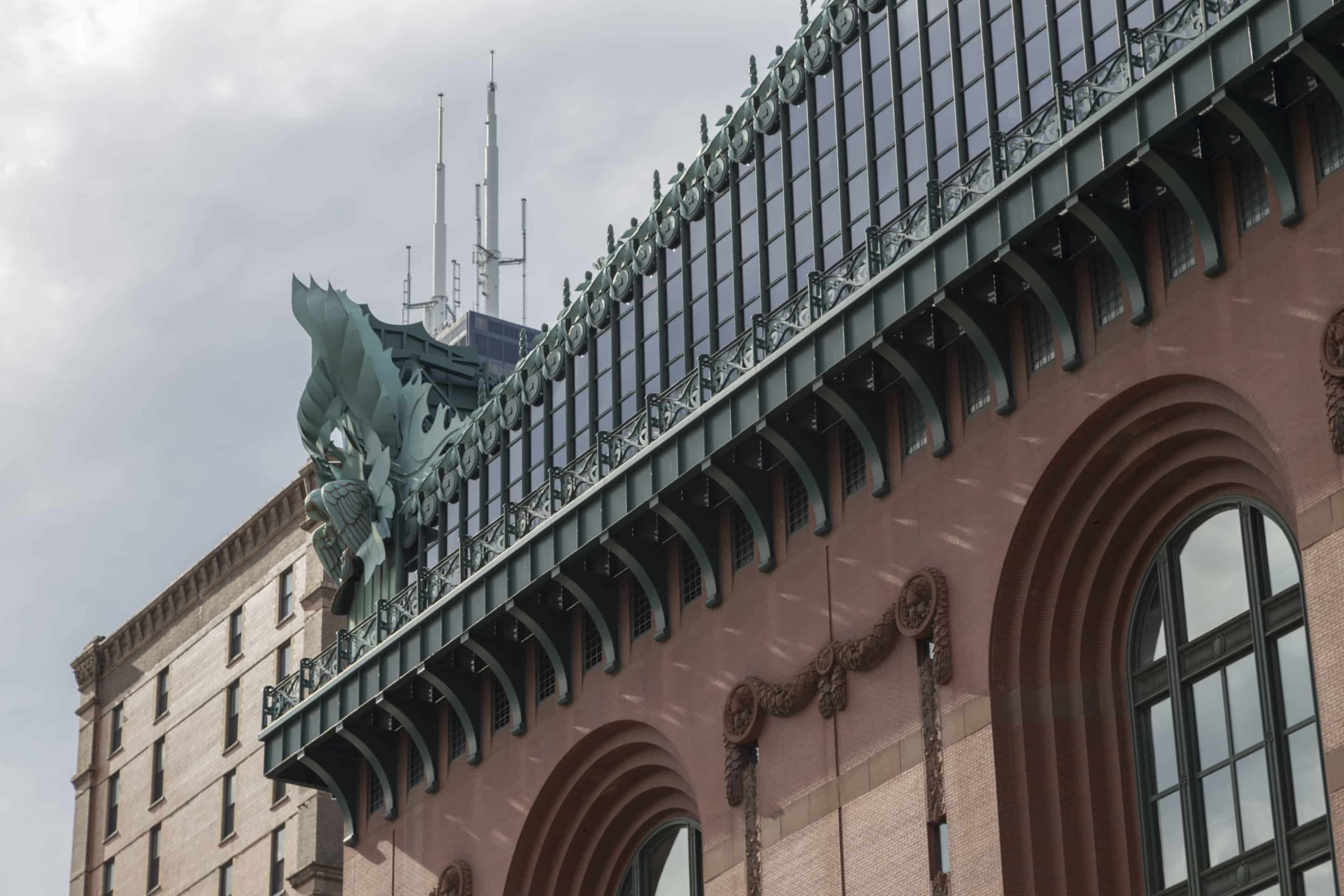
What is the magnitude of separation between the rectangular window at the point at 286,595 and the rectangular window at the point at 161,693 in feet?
24.1

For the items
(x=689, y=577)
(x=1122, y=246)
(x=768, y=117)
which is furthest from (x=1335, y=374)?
(x=768, y=117)

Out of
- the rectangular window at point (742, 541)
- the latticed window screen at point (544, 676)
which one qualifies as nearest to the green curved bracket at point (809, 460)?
the rectangular window at point (742, 541)

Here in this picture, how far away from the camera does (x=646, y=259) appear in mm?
47750

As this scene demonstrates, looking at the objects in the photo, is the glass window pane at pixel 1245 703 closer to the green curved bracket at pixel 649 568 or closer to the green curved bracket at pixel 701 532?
the green curved bracket at pixel 701 532

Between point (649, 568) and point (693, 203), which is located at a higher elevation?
point (693, 203)

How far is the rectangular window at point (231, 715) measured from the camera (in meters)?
70.1

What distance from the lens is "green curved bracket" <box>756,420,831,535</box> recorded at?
4125cm

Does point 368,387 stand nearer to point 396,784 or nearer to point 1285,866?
point 396,784

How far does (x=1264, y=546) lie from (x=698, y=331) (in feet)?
44.9

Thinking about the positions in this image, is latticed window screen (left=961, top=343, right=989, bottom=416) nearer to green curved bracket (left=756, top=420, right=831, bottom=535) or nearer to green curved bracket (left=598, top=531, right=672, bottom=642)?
green curved bracket (left=756, top=420, right=831, bottom=535)

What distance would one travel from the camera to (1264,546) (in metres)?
34.8

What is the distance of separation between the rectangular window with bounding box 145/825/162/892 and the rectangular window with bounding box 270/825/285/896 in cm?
795

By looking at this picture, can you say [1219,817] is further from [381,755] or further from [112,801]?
[112,801]

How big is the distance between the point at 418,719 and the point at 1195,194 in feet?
71.7
